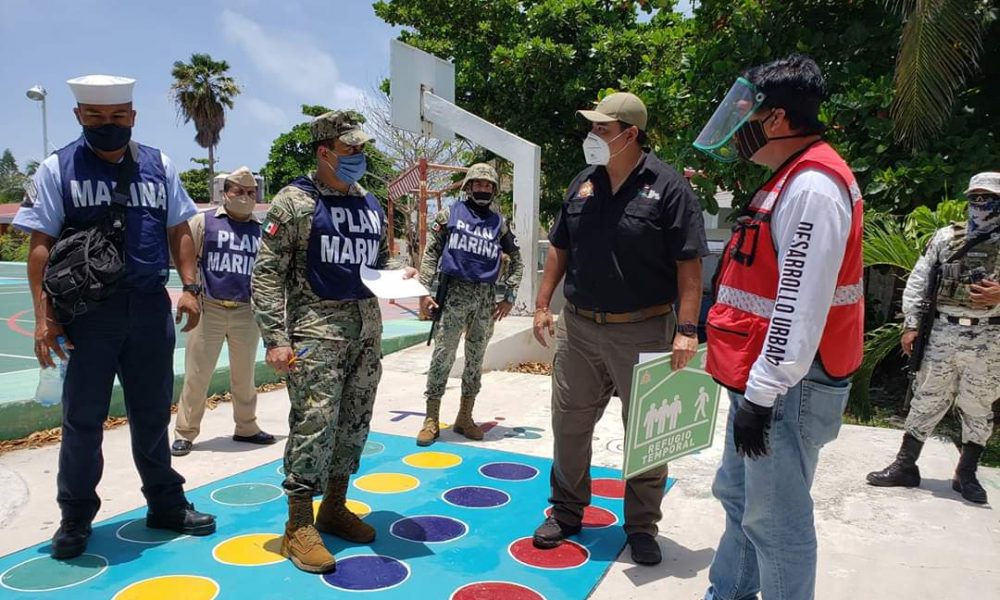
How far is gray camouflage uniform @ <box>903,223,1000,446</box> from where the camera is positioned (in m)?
4.07

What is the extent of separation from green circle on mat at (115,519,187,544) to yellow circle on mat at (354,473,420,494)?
42.7 inches

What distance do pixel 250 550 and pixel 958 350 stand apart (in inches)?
165

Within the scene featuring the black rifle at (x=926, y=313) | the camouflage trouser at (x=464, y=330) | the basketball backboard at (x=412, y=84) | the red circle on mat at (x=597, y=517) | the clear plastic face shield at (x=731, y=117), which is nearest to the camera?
the clear plastic face shield at (x=731, y=117)

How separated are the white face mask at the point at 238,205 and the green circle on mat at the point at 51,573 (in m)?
2.47

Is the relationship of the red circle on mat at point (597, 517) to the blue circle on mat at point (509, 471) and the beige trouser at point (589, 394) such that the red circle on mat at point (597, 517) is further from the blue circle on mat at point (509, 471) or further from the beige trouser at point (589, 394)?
the blue circle on mat at point (509, 471)

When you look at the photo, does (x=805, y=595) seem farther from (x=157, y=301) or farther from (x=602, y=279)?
(x=157, y=301)

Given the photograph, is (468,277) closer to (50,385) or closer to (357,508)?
(357,508)

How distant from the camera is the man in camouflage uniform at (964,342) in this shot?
13.2ft

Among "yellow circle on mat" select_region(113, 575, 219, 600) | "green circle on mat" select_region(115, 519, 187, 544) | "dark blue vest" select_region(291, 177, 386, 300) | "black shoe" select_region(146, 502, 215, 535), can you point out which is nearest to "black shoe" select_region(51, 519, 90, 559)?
"green circle on mat" select_region(115, 519, 187, 544)

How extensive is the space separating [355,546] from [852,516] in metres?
2.71

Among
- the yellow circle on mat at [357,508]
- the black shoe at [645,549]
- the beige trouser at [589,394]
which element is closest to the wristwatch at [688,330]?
the beige trouser at [589,394]

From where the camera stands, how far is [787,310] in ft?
6.47

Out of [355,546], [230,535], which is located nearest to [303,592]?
[355,546]

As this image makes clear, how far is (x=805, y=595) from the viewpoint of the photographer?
7.13ft
